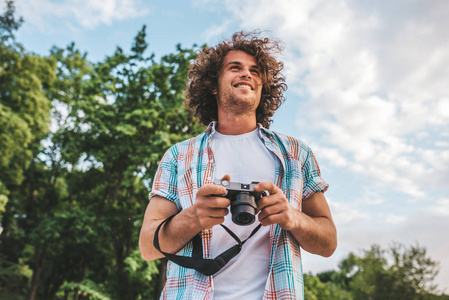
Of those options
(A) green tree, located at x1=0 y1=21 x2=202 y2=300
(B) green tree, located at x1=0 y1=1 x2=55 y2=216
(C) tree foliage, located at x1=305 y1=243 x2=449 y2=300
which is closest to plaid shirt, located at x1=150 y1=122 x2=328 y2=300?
(A) green tree, located at x1=0 y1=21 x2=202 y2=300

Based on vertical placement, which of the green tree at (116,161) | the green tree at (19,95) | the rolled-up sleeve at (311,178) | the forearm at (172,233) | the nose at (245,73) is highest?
the green tree at (19,95)

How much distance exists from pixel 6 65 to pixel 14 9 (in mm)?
2938

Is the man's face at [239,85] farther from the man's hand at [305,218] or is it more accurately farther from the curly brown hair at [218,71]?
the man's hand at [305,218]

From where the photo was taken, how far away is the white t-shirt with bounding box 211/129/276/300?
5.53 feet

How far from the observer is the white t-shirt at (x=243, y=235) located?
168cm

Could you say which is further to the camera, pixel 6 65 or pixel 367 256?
pixel 367 256

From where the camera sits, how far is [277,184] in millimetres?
1961

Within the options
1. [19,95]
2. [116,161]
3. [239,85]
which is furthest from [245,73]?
[19,95]

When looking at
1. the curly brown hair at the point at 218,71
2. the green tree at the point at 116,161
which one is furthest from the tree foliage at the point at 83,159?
the curly brown hair at the point at 218,71

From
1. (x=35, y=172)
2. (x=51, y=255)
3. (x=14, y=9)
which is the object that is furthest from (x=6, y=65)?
(x=51, y=255)

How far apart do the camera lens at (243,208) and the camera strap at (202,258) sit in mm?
238

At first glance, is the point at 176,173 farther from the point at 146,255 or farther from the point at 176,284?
the point at 176,284

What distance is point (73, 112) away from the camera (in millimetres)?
12977

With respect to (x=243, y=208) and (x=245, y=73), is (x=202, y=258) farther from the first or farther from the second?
(x=245, y=73)
